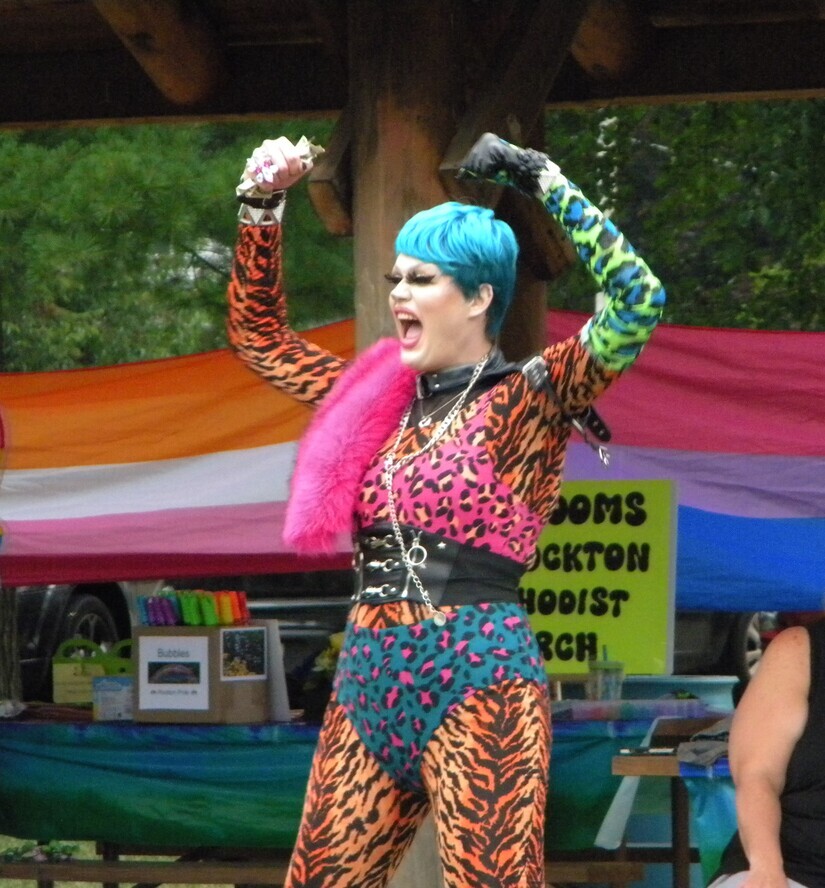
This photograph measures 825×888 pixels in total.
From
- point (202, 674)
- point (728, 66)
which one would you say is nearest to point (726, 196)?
point (728, 66)

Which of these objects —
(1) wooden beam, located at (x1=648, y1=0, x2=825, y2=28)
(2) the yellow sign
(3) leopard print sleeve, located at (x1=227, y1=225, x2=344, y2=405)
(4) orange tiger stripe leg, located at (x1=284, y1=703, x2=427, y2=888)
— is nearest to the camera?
(4) orange tiger stripe leg, located at (x1=284, y1=703, x2=427, y2=888)

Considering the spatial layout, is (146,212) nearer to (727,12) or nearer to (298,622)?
(298,622)

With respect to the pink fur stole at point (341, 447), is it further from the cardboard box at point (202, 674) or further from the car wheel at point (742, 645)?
the car wheel at point (742, 645)

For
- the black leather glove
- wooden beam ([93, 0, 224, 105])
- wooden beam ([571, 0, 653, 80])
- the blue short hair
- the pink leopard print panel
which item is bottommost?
the pink leopard print panel

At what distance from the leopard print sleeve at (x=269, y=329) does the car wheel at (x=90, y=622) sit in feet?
25.9

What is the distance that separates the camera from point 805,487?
561 cm

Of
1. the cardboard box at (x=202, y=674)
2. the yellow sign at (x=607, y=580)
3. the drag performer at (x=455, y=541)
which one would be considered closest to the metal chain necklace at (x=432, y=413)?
the drag performer at (x=455, y=541)

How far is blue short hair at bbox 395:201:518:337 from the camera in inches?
125

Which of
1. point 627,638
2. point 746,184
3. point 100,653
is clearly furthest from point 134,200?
point 627,638

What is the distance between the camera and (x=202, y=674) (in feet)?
19.0

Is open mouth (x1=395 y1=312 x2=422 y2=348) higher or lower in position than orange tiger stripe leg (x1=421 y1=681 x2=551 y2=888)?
higher

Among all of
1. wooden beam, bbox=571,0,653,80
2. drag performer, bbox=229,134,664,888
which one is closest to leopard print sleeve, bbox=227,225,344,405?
drag performer, bbox=229,134,664,888

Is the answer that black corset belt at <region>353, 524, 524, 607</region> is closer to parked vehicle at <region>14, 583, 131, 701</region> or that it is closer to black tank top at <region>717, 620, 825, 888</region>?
black tank top at <region>717, 620, 825, 888</region>

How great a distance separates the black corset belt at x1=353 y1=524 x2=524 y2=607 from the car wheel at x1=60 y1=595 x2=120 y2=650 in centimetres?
828
